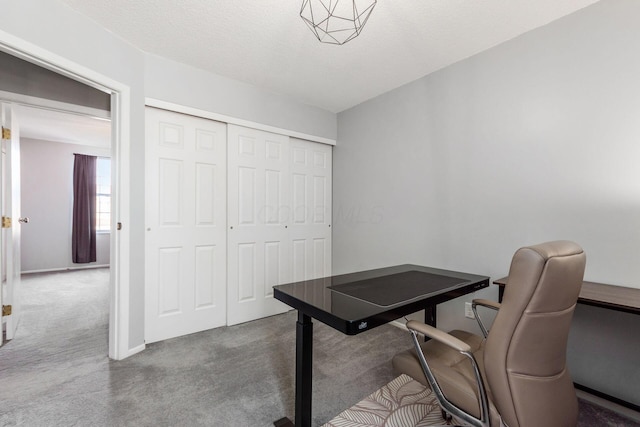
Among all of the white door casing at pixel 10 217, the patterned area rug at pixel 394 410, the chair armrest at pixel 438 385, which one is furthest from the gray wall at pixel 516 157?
the white door casing at pixel 10 217

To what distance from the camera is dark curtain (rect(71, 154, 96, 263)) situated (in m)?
5.57

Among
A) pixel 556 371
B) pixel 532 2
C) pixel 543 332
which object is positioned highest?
pixel 532 2

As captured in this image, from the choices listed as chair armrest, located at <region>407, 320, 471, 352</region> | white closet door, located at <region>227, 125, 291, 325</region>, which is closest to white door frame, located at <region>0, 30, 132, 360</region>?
white closet door, located at <region>227, 125, 291, 325</region>

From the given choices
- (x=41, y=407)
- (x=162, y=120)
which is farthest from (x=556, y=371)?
(x=162, y=120)

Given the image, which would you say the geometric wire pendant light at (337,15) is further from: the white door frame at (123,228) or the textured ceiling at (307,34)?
the white door frame at (123,228)

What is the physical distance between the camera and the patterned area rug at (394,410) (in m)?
1.54

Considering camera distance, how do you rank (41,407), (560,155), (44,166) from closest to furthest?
(41,407) < (560,155) < (44,166)

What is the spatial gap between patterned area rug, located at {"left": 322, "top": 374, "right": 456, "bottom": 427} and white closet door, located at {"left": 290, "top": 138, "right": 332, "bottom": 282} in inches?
68.1

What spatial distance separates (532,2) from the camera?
173cm

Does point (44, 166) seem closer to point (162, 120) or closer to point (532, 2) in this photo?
point (162, 120)

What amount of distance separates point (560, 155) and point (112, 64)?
3.20 meters

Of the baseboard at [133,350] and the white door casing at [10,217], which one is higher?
the white door casing at [10,217]

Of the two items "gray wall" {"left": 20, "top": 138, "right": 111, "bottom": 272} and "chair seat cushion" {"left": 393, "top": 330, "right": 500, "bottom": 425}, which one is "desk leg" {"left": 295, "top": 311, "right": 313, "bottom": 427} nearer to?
"chair seat cushion" {"left": 393, "top": 330, "right": 500, "bottom": 425}

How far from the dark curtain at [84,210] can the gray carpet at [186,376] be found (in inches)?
125
